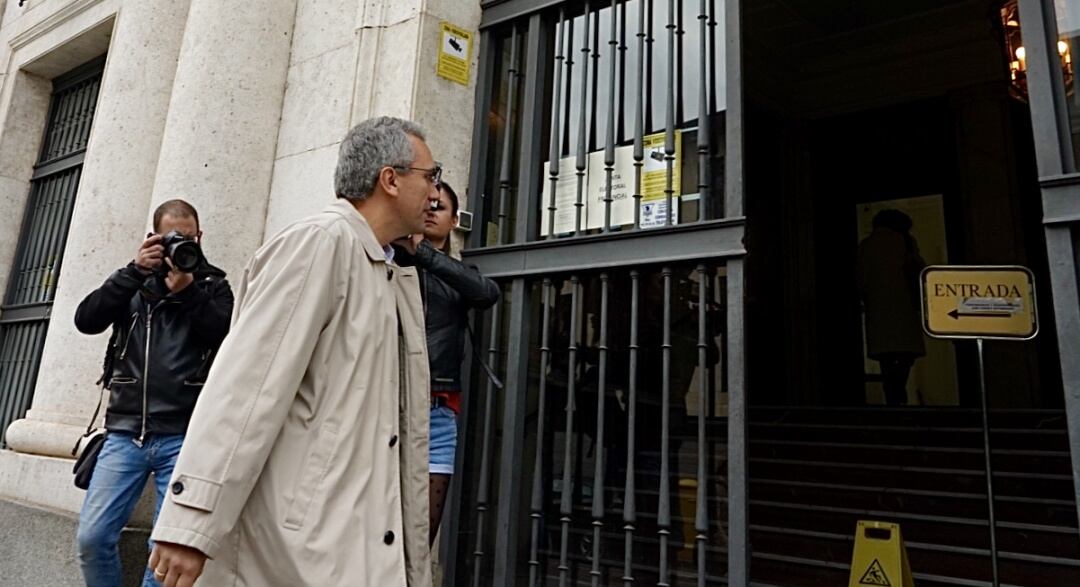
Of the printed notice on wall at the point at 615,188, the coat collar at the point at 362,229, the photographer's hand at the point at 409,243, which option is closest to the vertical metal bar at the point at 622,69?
the printed notice on wall at the point at 615,188

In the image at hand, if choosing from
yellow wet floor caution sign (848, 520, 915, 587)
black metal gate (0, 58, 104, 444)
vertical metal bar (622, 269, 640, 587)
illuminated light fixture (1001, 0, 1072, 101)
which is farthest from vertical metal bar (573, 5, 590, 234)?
black metal gate (0, 58, 104, 444)

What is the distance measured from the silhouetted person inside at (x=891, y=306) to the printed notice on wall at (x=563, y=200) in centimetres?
490

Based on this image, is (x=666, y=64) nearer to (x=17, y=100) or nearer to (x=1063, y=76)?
(x=1063, y=76)

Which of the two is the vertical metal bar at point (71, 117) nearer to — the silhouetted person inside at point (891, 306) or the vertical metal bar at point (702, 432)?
the vertical metal bar at point (702, 432)

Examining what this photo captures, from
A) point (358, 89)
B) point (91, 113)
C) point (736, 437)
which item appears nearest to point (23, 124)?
point (91, 113)

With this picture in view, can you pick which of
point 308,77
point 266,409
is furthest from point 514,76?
point 266,409

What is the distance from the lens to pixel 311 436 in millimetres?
1766

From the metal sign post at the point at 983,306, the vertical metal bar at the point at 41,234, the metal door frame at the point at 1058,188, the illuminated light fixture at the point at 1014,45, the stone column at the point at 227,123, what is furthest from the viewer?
the vertical metal bar at the point at 41,234

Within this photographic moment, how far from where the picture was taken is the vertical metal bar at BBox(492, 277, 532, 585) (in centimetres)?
348

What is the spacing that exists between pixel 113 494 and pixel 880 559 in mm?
3511

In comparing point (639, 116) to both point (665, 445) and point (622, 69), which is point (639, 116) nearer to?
point (622, 69)

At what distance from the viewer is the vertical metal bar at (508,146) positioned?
401cm

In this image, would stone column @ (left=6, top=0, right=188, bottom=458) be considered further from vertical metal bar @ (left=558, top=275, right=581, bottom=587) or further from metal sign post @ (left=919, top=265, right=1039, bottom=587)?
metal sign post @ (left=919, top=265, right=1039, bottom=587)

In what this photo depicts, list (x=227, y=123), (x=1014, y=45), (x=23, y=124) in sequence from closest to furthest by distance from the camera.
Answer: (x=227, y=123)
(x=1014, y=45)
(x=23, y=124)
